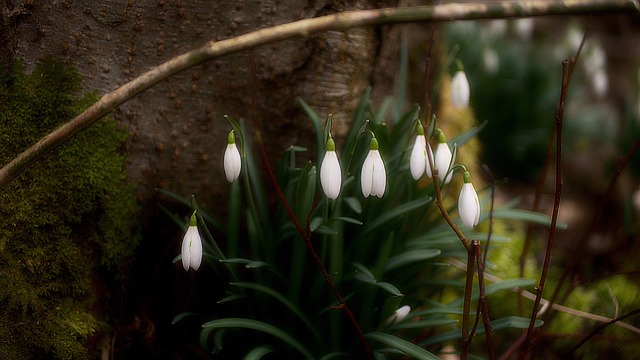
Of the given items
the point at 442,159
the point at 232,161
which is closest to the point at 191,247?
the point at 232,161

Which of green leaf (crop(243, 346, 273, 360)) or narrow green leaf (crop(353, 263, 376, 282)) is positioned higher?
narrow green leaf (crop(353, 263, 376, 282))

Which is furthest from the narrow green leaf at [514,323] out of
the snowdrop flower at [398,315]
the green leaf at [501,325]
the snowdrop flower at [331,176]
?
the snowdrop flower at [331,176]

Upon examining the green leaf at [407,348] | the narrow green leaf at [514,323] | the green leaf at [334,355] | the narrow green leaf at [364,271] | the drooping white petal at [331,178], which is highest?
the drooping white petal at [331,178]

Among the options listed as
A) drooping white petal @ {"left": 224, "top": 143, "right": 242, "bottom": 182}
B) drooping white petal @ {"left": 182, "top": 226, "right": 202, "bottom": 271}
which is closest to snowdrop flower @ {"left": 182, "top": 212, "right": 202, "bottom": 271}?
drooping white petal @ {"left": 182, "top": 226, "right": 202, "bottom": 271}

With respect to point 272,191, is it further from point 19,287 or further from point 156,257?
point 19,287

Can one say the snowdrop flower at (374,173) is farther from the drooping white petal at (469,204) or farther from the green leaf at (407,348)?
the green leaf at (407,348)

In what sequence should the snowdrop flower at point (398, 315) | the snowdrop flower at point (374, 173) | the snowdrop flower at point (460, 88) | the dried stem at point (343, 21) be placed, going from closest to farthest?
the dried stem at point (343, 21) < the snowdrop flower at point (374, 173) < the snowdrop flower at point (398, 315) < the snowdrop flower at point (460, 88)

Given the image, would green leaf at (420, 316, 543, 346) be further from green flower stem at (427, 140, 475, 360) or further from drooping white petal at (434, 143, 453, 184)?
drooping white petal at (434, 143, 453, 184)
